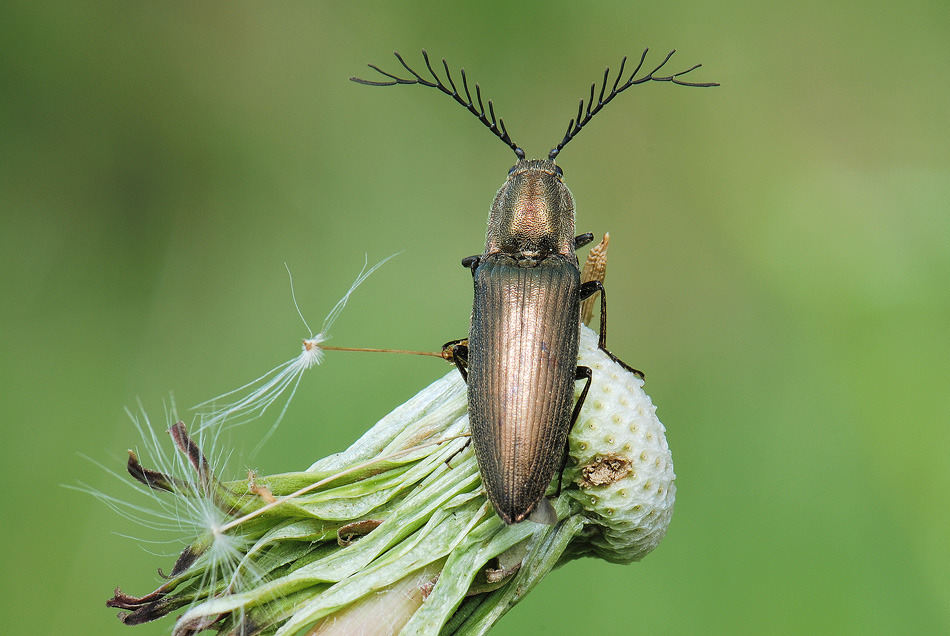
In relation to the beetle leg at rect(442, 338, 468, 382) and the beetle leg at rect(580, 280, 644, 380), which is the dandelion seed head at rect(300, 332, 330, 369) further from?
the beetle leg at rect(580, 280, 644, 380)

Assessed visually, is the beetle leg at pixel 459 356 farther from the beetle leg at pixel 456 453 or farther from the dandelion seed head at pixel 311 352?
the dandelion seed head at pixel 311 352

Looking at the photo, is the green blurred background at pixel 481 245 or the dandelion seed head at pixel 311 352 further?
the green blurred background at pixel 481 245

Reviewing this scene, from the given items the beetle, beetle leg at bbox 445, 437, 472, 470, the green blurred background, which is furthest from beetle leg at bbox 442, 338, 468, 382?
the green blurred background

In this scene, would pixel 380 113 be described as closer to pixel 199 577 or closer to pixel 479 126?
pixel 479 126

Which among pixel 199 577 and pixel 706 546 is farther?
pixel 706 546

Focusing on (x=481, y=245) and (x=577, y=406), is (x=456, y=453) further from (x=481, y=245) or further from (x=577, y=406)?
(x=481, y=245)

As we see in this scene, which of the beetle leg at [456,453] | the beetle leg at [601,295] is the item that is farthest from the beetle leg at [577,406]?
the beetle leg at [456,453]

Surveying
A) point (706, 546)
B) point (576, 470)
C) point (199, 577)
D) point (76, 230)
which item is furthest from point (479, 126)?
point (199, 577)
